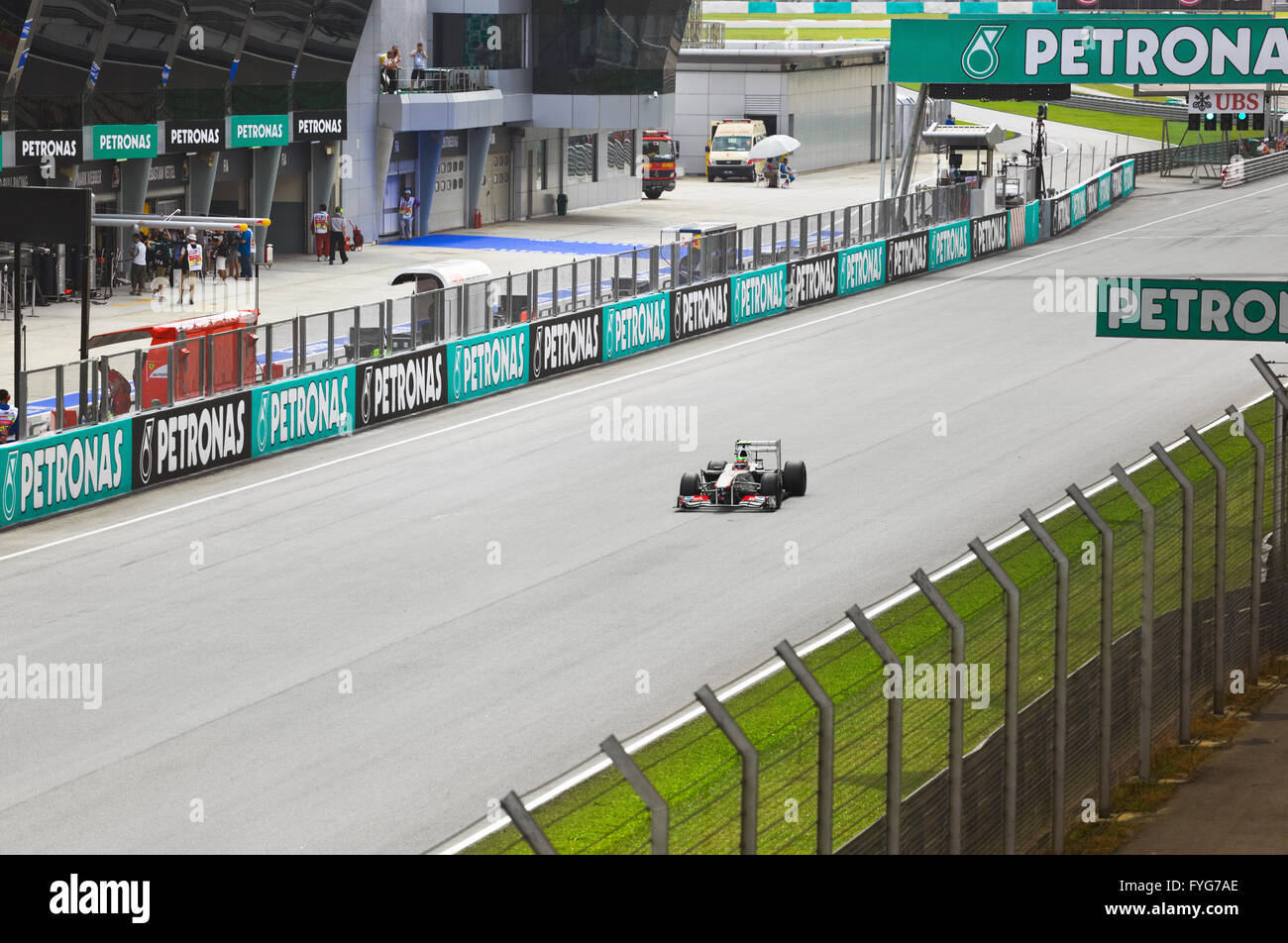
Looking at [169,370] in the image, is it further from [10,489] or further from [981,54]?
[981,54]

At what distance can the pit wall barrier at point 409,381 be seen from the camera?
24.8 meters

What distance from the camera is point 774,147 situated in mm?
82188

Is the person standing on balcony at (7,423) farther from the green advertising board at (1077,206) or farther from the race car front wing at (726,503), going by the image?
the green advertising board at (1077,206)

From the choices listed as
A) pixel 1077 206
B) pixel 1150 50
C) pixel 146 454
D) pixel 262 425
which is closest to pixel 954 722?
pixel 146 454

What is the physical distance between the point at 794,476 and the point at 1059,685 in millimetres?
14124

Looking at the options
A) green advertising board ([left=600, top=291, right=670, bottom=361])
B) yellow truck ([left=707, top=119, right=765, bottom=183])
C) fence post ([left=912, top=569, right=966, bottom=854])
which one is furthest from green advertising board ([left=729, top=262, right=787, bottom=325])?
yellow truck ([left=707, top=119, right=765, bottom=183])

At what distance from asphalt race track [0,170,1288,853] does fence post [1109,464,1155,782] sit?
14.7 feet

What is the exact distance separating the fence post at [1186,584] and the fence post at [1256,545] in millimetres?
1227

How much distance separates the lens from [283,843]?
13258mm

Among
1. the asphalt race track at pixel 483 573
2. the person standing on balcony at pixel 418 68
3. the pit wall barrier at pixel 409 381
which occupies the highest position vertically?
the person standing on balcony at pixel 418 68

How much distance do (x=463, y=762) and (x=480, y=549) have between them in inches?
301

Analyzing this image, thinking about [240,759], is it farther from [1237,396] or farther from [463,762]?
[1237,396]

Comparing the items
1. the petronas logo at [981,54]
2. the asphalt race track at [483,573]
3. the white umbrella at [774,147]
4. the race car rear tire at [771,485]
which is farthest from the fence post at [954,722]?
the white umbrella at [774,147]
